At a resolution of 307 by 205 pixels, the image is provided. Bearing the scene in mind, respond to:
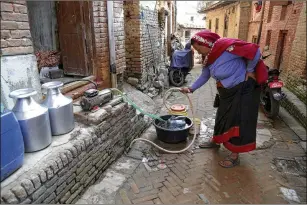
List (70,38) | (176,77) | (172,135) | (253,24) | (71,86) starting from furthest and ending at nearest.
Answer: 1. (253,24)
2. (176,77)
3. (70,38)
4. (172,135)
5. (71,86)

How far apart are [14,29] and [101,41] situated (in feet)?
5.53

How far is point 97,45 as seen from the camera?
12.7ft

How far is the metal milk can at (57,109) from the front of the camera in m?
2.58

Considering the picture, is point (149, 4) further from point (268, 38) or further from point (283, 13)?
point (268, 38)

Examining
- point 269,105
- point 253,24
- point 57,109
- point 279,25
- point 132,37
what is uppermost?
point 253,24

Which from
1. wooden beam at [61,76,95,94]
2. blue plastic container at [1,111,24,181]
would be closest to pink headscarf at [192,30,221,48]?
wooden beam at [61,76,95,94]

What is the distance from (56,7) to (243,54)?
3406 millimetres

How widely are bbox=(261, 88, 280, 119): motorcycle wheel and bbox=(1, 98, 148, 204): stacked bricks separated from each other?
120 inches

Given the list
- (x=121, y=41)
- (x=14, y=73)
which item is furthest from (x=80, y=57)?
(x=14, y=73)

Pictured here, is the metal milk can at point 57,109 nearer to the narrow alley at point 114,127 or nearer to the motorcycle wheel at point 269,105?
the narrow alley at point 114,127

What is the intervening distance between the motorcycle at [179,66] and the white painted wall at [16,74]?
601 centimetres

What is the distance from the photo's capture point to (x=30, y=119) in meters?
2.18

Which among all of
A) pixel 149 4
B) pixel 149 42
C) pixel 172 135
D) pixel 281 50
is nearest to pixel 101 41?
pixel 172 135

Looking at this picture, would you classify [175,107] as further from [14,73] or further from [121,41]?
[14,73]
